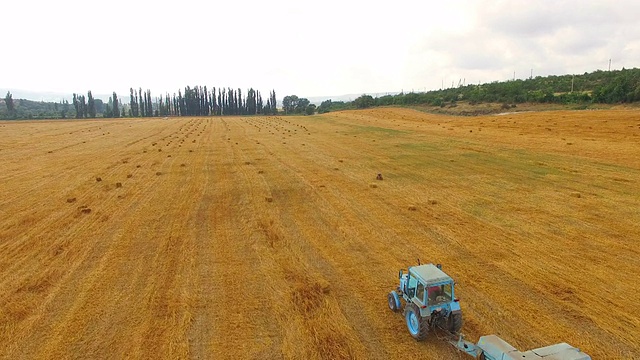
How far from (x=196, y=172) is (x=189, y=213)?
8.63 metres

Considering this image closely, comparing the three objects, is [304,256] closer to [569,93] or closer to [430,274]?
[430,274]

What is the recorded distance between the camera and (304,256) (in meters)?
11.6

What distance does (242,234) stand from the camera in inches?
524

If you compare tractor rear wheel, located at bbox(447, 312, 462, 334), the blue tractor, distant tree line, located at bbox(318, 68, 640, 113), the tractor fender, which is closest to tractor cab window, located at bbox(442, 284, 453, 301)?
the blue tractor

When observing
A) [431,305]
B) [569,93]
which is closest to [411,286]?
[431,305]

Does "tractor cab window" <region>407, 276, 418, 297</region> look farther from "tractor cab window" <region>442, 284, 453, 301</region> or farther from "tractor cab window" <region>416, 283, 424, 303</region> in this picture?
"tractor cab window" <region>442, 284, 453, 301</region>

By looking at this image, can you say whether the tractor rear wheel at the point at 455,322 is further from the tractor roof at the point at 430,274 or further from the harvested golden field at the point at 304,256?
the tractor roof at the point at 430,274

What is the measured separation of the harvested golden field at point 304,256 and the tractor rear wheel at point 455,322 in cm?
41

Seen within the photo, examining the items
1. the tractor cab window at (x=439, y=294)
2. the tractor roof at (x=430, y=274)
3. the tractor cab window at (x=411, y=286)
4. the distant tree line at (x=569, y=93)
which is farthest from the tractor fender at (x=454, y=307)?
the distant tree line at (x=569, y=93)

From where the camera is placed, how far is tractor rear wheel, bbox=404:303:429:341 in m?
7.49

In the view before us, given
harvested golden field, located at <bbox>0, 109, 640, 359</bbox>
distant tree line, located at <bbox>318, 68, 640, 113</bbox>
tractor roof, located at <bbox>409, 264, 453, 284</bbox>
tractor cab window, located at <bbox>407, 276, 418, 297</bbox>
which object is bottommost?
harvested golden field, located at <bbox>0, 109, 640, 359</bbox>

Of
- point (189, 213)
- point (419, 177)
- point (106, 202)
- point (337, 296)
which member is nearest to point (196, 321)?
point (337, 296)

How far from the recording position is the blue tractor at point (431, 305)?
7453 millimetres

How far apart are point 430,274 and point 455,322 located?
928 mm
